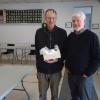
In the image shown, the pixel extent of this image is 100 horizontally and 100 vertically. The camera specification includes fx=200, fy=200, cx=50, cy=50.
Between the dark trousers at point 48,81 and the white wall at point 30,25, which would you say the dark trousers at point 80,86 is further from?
the white wall at point 30,25

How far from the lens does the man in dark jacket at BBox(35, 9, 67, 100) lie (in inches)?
101

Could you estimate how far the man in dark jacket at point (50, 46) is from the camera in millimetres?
2559

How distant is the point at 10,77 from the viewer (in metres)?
2.89

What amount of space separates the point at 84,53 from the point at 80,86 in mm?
419

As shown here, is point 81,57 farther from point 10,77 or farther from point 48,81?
point 10,77

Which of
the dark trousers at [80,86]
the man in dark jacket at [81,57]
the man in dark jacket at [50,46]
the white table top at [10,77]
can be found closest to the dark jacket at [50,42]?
the man in dark jacket at [50,46]

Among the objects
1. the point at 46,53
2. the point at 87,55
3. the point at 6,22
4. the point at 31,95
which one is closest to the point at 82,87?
the point at 87,55

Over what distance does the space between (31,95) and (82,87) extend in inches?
71.7

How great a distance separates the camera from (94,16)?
792cm

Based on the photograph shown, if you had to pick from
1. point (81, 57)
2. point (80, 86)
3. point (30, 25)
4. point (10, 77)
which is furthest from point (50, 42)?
point (30, 25)

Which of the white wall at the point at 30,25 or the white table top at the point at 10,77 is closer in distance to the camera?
the white table top at the point at 10,77

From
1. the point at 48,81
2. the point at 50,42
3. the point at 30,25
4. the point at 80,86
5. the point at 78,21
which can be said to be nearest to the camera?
the point at 78,21

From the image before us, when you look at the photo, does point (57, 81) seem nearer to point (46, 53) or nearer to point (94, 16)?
point (46, 53)

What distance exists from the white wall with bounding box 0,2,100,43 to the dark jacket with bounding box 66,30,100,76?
18.9ft
